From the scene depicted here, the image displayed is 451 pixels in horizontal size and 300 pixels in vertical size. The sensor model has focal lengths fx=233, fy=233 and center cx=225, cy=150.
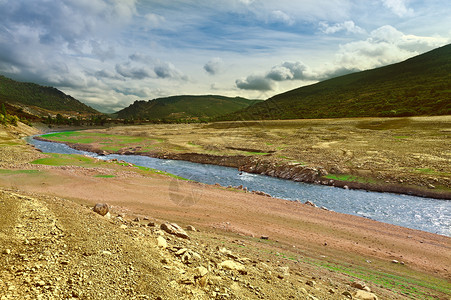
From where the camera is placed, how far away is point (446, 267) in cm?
1123

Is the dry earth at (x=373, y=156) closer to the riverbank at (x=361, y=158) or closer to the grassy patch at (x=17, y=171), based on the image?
the riverbank at (x=361, y=158)

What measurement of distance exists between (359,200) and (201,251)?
19840 millimetres

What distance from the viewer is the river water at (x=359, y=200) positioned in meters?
17.8

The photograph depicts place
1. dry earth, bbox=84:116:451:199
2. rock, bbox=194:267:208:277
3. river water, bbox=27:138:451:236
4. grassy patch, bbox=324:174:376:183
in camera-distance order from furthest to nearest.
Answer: grassy patch, bbox=324:174:376:183 < dry earth, bbox=84:116:451:199 < river water, bbox=27:138:451:236 < rock, bbox=194:267:208:277

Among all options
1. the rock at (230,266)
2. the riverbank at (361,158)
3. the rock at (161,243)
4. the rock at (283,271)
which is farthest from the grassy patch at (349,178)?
the rock at (161,243)

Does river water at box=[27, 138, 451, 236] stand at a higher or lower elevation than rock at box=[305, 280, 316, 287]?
lower

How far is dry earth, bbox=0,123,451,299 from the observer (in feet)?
17.2

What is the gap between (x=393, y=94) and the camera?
103938 mm

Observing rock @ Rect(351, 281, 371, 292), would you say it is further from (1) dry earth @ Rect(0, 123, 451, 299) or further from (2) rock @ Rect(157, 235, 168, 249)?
(2) rock @ Rect(157, 235, 168, 249)

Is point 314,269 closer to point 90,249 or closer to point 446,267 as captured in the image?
point 446,267

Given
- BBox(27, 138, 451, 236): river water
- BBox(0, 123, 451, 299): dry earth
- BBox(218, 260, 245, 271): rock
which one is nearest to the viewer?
BBox(0, 123, 451, 299): dry earth

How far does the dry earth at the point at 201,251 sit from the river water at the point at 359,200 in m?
2.63

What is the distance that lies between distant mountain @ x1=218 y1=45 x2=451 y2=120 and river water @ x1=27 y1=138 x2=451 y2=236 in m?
11.5

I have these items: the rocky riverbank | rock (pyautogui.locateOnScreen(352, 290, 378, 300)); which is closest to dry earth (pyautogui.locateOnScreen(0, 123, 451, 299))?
rock (pyautogui.locateOnScreen(352, 290, 378, 300))
